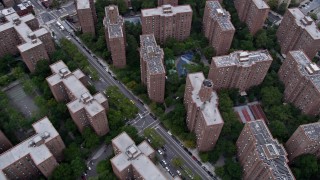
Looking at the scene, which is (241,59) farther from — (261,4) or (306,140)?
(261,4)

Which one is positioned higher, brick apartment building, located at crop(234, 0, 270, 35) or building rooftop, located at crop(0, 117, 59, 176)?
brick apartment building, located at crop(234, 0, 270, 35)

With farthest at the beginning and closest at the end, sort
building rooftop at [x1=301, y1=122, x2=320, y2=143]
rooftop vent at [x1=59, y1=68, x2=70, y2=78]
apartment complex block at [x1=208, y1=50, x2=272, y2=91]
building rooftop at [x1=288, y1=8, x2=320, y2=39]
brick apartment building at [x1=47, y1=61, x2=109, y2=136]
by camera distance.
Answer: building rooftop at [x1=288, y1=8, x2=320, y2=39] < apartment complex block at [x1=208, y1=50, x2=272, y2=91] < rooftop vent at [x1=59, y1=68, x2=70, y2=78] < brick apartment building at [x1=47, y1=61, x2=109, y2=136] < building rooftop at [x1=301, y1=122, x2=320, y2=143]

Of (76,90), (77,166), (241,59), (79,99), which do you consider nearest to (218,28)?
(241,59)

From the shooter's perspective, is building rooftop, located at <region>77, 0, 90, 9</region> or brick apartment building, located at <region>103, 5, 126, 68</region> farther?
building rooftop, located at <region>77, 0, 90, 9</region>

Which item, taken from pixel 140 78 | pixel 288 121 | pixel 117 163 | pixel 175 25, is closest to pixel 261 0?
pixel 175 25

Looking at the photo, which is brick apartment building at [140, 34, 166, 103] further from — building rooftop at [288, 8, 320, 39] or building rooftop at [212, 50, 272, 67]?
building rooftop at [288, 8, 320, 39]

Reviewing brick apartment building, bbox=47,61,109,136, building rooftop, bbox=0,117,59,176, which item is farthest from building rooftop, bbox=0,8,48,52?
building rooftop, bbox=0,117,59,176

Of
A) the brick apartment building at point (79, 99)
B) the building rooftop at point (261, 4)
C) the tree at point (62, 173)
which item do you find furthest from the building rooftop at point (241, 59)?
the tree at point (62, 173)

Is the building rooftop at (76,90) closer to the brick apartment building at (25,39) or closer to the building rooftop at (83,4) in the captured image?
the brick apartment building at (25,39)
